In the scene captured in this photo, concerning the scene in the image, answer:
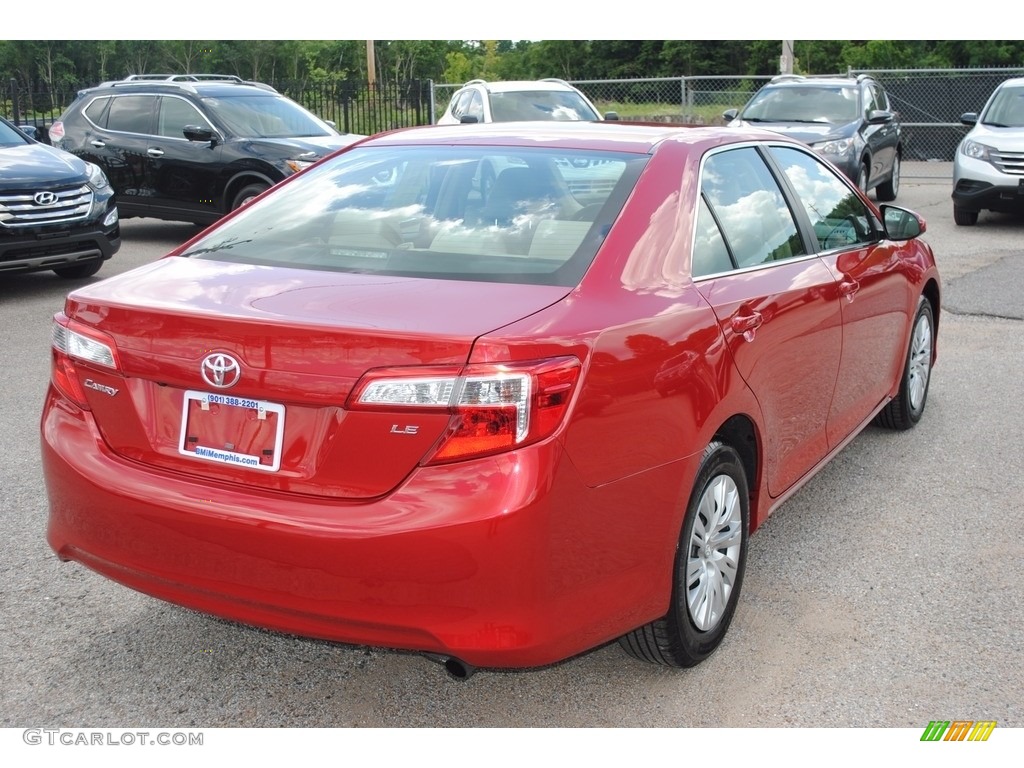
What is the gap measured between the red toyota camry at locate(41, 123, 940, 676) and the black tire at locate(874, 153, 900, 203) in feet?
46.7

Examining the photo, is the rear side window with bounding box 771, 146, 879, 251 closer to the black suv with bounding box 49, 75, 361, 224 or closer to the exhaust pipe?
the exhaust pipe

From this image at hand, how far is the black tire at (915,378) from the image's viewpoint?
19.4 ft

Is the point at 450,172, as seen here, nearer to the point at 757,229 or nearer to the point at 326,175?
the point at 326,175

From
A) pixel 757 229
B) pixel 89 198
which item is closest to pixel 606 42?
pixel 89 198

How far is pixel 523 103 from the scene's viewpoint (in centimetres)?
1638

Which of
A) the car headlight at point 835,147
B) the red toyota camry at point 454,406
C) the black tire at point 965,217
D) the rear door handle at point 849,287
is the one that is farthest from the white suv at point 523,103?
the red toyota camry at point 454,406

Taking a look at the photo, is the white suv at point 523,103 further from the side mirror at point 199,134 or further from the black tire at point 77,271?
the black tire at point 77,271

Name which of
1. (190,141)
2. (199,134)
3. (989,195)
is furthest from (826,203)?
(989,195)

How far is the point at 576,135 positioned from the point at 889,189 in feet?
47.7

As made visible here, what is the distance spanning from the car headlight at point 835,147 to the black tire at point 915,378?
29.5 ft

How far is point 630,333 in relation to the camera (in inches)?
122

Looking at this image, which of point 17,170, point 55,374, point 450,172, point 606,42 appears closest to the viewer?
point 55,374

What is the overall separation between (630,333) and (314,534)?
971 millimetres

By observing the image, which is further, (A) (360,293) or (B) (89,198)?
(B) (89,198)
